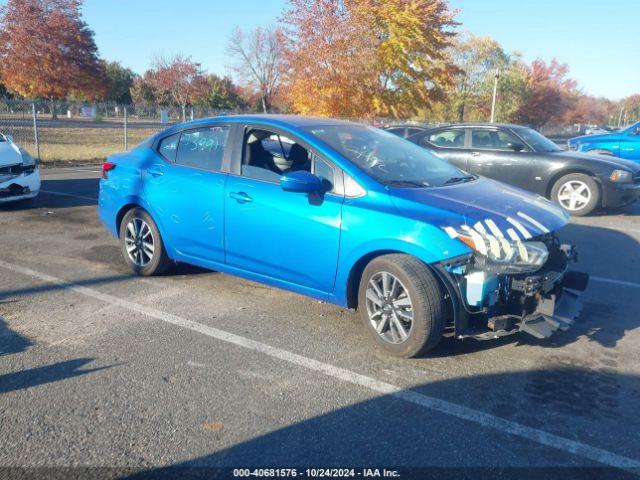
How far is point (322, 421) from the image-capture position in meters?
3.09

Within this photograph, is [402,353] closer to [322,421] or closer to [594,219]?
[322,421]

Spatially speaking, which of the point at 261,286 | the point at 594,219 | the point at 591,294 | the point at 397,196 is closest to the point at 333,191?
the point at 397,196

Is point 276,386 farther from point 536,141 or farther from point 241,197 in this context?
point 536,141

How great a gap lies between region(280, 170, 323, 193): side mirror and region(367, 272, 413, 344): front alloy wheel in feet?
2.64

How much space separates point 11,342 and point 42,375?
68cm

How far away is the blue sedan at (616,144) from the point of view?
1291 cm

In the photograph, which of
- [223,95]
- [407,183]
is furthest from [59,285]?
[223,95]

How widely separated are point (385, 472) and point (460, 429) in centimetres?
58

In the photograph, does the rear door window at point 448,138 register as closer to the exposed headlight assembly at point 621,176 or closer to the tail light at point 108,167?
the exposed headlight assembly at point 621,176

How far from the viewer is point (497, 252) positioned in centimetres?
360

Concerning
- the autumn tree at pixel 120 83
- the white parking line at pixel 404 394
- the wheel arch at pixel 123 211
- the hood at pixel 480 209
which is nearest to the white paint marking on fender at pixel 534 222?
the hood at pixel 480 209

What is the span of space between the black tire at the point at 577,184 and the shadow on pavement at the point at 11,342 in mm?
8230

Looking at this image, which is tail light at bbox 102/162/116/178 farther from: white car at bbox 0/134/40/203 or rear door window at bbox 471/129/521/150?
rear door window at bbox 471/129/521/150

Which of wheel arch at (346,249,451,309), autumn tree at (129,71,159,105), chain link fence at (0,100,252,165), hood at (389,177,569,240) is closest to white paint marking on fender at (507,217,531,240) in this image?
hood at (389,177,569,240)
